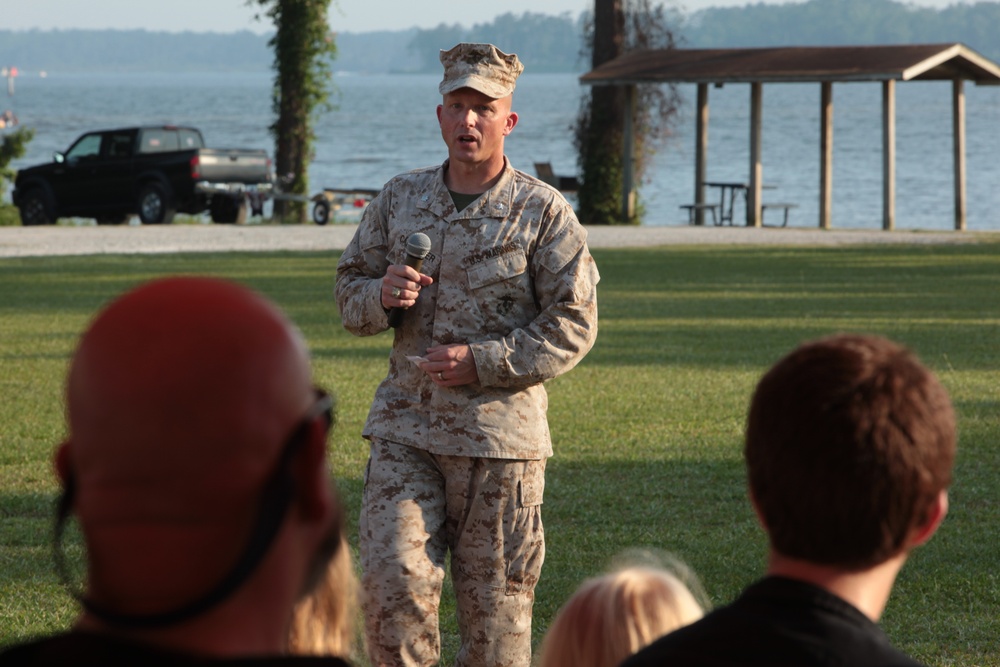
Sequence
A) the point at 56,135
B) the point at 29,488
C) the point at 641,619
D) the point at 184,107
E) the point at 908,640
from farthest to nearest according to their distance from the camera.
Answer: the point at 184,107 < the point at 56,135 < the point at 29,488 < the point at 908,640 < the point at 641,619

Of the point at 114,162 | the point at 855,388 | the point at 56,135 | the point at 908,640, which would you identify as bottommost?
the point at 908,640

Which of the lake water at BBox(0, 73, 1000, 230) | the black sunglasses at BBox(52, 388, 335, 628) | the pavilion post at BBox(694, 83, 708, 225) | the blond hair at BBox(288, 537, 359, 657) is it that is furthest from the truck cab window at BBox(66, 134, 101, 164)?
the black sunglasses at BBox(52, 388, 335, 628)

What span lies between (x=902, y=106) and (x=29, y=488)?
596ft

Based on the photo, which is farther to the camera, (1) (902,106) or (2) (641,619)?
(1) (902,106)

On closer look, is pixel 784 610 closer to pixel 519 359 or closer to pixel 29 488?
pixel 519 359

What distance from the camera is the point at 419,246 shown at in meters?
4.10

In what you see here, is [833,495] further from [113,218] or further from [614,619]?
[113,218]

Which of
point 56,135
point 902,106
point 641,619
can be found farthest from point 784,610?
point 902,106

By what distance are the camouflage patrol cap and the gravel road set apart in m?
18.5

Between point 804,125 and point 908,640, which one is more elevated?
point 804,125

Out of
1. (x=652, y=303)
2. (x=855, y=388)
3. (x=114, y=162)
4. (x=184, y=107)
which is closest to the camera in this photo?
(x=855, y=388)

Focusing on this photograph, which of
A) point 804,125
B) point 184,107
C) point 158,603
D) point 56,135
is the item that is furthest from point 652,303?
point 184,107

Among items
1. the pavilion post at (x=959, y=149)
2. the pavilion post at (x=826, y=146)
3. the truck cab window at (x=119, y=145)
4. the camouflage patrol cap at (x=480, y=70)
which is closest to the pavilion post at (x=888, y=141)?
the pavilion post at (x=826, y=146)

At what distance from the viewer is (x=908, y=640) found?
5.50 meters
